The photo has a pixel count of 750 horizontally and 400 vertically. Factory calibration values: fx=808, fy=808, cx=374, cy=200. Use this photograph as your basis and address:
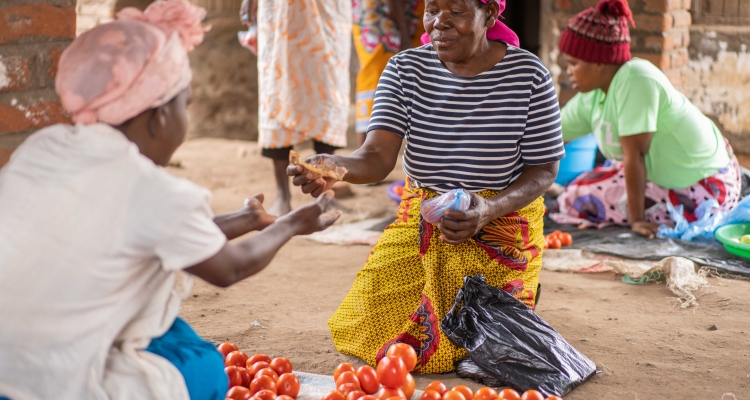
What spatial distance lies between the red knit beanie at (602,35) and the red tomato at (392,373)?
2530 mm

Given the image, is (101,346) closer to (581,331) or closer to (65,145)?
(65,145)

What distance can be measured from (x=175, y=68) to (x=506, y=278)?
158cm

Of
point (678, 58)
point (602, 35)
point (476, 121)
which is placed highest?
point (602, 35)

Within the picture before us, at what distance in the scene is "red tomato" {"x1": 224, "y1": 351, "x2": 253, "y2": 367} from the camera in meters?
2.79

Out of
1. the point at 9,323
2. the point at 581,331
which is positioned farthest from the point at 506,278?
the point at 9,323

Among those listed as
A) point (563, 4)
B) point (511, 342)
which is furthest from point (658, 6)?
point (511, 342)

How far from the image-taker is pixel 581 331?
3359 mm

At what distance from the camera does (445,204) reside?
9.00 feet

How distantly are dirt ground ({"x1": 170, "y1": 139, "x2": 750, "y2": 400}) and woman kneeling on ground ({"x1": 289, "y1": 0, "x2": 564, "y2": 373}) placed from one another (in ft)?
0.71

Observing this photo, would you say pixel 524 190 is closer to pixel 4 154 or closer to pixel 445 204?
pixel 445 204

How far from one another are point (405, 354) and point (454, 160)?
0.75 meters

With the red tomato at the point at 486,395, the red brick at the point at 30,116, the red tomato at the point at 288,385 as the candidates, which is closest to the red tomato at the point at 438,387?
the red tomato at the point at 486,395

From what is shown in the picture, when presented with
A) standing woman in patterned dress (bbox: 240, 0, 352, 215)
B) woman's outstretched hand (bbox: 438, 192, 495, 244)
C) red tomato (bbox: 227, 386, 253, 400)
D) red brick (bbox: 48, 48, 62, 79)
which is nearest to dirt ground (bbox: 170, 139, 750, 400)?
red tomato (bbox: 227, 386, 253, 400)

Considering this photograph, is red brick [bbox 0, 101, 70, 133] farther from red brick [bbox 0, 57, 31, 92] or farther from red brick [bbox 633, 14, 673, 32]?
red brick [bbox 633, 14, 673, 32]
